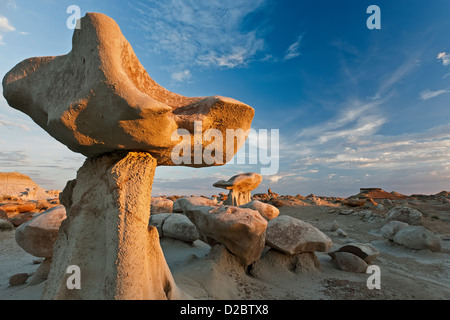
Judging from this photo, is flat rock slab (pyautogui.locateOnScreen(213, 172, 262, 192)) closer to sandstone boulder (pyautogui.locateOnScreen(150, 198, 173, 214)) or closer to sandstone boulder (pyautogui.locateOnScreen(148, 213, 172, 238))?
sandstone boulder (pyautogui.locateOnScreen(150, 198, 173, 214))

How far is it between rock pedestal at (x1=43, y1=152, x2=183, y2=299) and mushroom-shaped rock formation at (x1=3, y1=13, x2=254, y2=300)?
1 centimetres

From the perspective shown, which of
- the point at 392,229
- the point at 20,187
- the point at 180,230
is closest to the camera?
the point at 180,230

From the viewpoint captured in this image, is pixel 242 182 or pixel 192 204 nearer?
pixel 192 204

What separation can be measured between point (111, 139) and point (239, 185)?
35.0ft

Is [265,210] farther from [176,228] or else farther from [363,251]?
[176,228]

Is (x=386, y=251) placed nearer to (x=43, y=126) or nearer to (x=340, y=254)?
(x=340, y=254)

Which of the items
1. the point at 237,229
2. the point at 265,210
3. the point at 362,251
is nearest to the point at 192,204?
the point at 237,229

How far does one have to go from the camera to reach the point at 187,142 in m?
3.31

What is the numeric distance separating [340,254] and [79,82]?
6.29 meters

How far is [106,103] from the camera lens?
8.34 feet

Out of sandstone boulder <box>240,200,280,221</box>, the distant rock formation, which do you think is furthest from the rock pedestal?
the distant rock formation

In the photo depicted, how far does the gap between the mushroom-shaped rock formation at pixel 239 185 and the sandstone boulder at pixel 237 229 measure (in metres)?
7.72

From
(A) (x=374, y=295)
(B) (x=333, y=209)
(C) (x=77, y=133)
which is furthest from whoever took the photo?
(B) (x=333, y=209)

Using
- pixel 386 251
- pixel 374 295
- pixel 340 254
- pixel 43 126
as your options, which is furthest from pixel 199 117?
pixel 386 251
